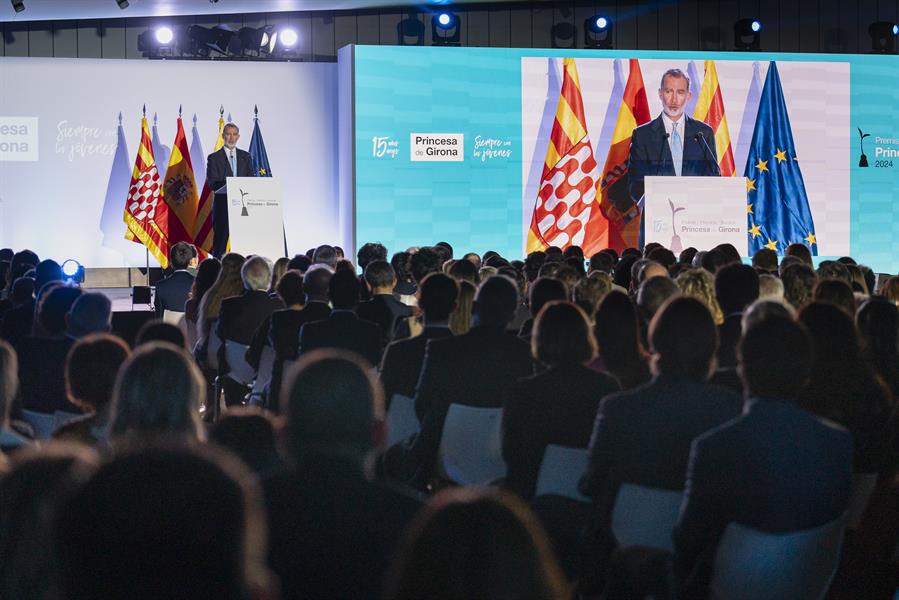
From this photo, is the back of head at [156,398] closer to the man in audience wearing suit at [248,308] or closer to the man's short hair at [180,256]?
the man in audience wearing suit at [248,308]

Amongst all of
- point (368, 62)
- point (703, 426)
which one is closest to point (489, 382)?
point (703, 426)

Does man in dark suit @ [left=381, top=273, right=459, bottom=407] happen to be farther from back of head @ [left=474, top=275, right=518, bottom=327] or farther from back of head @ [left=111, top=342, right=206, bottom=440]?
back of head @ [left=111, top=342, right=206, bottom=440]

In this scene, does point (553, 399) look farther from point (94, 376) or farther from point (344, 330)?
point (344, 330)

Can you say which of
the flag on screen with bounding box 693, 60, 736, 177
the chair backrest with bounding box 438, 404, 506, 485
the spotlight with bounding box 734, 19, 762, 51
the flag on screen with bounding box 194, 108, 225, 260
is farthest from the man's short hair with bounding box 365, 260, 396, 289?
the spotlight with bounding box 734, 19, 762, 51

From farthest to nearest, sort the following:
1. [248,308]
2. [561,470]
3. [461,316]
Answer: [248,308] → [461,316] → [561,470]

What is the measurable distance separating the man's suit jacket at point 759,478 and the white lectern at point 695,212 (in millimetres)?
9951

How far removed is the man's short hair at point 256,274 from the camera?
6.09 meters

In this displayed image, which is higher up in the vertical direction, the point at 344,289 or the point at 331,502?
the point at 344,289

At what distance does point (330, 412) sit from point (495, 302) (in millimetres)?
2099

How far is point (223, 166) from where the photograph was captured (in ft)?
45.4

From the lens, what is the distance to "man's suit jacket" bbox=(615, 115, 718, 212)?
14312mm

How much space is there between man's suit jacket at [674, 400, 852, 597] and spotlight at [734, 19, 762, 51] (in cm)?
1345

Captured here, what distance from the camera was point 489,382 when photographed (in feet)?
12.8

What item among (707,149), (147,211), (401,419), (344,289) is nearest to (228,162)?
(147,211)
